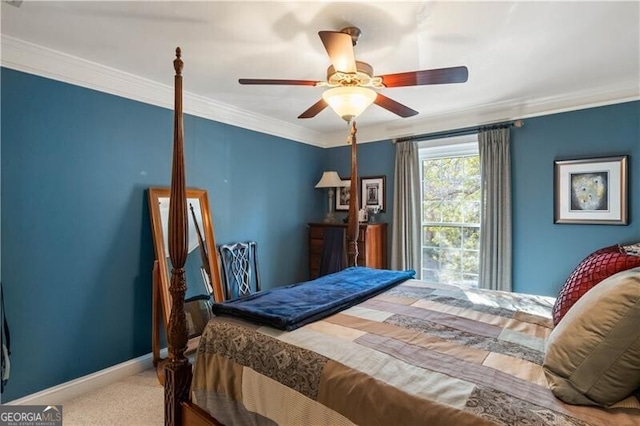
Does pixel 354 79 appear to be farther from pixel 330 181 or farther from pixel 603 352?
pixel 330 181

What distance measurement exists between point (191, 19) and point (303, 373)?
1.97 metres

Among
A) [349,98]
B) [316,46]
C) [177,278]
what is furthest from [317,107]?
[177,278]

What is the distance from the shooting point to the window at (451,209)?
145 inches

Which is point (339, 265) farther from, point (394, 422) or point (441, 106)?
point (394, 422)

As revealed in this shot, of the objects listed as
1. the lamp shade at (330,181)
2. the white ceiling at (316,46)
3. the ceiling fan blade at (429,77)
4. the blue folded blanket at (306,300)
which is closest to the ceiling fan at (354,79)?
the ceiling fan blade at (429,77)

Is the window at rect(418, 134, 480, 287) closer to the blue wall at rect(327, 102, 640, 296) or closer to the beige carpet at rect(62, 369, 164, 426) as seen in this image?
the blue wall at rect(327, 102, 640, 296)

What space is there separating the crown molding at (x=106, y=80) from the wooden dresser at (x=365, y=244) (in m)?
1.49

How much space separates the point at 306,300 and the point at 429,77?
143 centimetres

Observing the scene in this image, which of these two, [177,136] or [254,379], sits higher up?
[177,136]

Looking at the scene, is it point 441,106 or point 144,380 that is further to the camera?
point 441,106

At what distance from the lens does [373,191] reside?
4312mm

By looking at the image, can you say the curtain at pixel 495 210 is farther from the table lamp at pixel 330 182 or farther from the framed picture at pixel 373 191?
the table lamp at pixel 330 182

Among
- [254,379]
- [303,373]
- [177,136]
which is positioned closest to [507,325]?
[303,373]

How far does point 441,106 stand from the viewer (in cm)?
345
